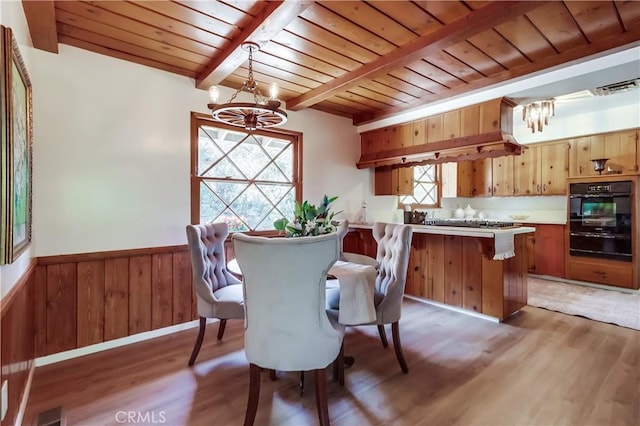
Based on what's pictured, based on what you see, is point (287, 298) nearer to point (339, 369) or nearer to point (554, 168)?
Result: point (339, 369)

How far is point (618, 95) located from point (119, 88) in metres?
5.36

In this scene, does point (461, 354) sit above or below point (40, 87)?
below

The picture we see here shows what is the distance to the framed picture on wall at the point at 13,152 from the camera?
1.22m

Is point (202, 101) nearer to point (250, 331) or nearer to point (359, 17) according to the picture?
point (359, 17)

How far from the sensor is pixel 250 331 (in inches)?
60.0

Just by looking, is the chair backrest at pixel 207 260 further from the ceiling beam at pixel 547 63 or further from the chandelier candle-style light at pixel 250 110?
the ceiling beam at pixel 547 63

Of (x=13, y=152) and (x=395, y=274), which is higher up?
(x=13, y=152)

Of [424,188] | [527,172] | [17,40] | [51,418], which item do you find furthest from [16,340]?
[527,172]

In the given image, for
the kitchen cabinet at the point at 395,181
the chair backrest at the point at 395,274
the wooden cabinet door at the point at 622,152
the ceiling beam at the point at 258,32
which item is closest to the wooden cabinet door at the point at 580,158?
the wooden cabinet door at the point at 622,152

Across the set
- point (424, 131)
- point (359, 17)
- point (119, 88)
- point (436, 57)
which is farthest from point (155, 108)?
point (424, 131)

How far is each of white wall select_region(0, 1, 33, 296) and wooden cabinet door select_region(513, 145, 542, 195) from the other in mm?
5808

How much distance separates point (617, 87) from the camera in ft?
10.6

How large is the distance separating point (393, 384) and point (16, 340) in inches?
82.8

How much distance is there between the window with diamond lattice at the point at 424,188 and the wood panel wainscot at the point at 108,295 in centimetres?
336
